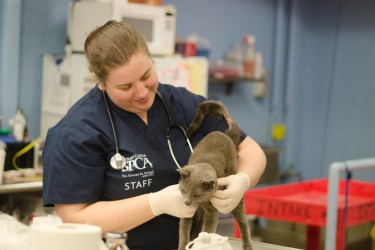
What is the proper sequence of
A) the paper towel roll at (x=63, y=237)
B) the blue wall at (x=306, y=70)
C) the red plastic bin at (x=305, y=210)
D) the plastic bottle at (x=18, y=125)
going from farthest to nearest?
the blue wall at (x=306, y=70), the plastic bottle at (x=18, y=125), the red plastic bin at (x=305, y=210), the paper towel roll at (x=63, y=237)

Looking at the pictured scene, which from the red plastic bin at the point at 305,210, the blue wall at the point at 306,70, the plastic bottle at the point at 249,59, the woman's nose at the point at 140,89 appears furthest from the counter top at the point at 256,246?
the plastic bottle at the point at 249,59

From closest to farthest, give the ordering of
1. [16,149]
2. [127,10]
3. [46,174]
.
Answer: [46,174]
[16,149]
[127,10]

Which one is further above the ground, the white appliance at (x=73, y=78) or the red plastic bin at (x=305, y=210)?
the white appliance at (x=73, y=78)

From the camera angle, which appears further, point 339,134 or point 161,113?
point 339,134

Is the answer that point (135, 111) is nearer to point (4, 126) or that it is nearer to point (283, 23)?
point (4, 126)

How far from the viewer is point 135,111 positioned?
5.69ft

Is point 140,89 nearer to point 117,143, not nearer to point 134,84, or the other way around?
point 134,84

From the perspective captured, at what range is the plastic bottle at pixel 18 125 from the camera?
341 cm

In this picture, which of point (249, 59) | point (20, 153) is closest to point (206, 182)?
point (20, 153)

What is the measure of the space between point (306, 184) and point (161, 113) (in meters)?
2.16

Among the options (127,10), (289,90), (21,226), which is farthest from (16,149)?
(289,90)

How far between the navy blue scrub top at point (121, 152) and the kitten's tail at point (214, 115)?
0.07 ft

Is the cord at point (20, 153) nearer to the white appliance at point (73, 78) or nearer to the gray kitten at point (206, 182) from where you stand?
the white appliance at point (73, 78)

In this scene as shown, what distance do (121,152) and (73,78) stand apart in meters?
1.85
